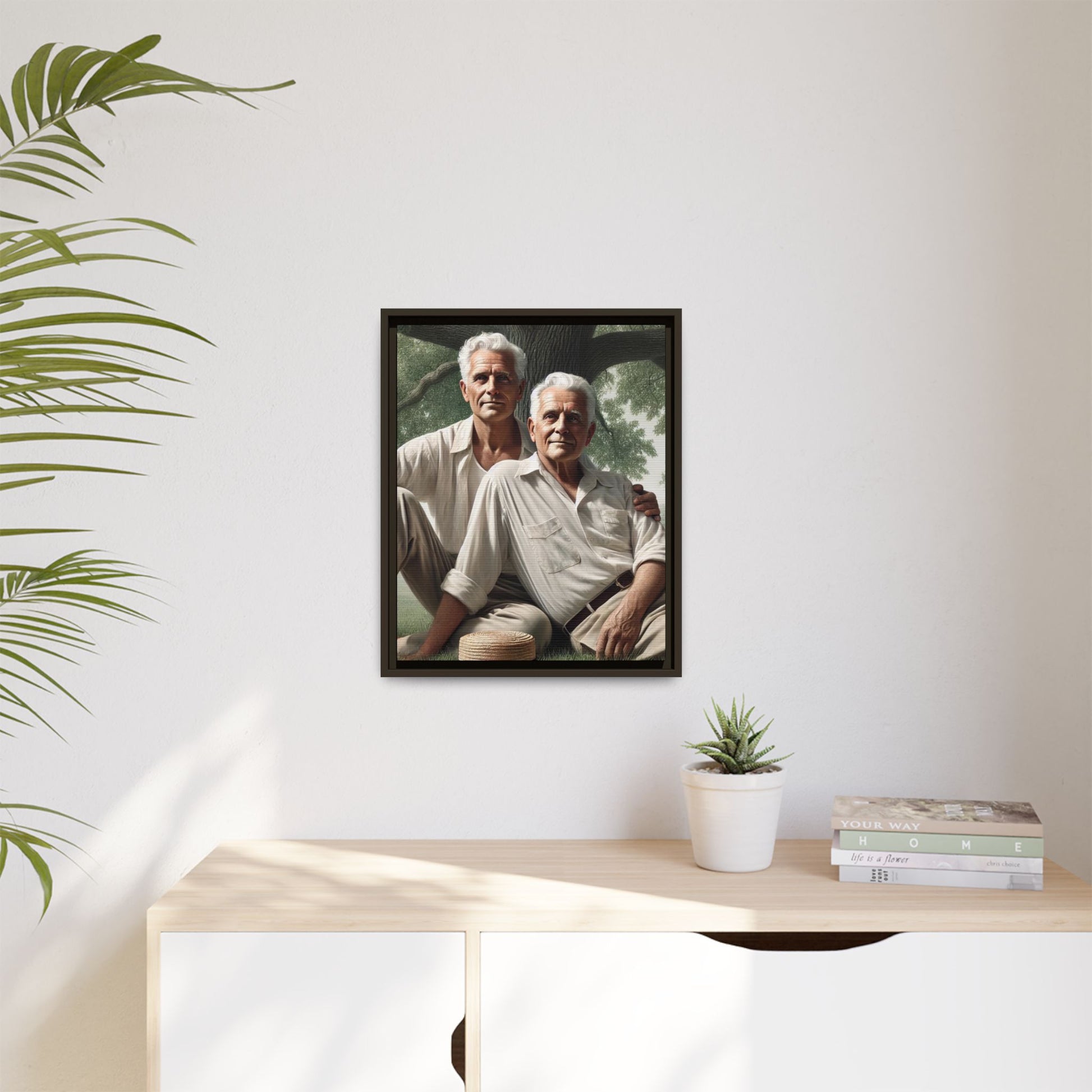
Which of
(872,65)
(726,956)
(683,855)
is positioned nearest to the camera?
(726,956)

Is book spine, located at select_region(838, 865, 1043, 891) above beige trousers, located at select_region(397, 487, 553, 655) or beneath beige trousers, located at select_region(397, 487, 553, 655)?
beneath

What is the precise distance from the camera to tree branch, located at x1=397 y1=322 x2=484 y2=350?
175 cm

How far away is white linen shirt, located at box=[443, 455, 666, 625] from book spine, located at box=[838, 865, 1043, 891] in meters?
0.63

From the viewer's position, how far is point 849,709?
1.76 m

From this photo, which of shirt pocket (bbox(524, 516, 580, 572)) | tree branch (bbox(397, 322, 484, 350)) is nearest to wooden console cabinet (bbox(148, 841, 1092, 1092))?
shirt pocket (bbox(524, 516, 580, 572))

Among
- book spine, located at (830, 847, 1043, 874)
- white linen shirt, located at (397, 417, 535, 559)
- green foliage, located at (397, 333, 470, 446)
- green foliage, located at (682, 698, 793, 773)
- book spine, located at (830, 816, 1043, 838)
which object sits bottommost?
book spine, located at (830, 847, 1043, 874)

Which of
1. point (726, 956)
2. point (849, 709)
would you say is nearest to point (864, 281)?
point (849, 709)

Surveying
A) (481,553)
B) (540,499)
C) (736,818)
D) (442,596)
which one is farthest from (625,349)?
(736,818)

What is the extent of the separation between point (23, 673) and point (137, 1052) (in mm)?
722

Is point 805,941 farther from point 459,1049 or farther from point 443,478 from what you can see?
point 443,478

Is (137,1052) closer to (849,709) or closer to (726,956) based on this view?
(726,956)

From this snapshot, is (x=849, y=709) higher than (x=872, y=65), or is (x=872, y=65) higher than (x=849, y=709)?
(x=872, y=65)

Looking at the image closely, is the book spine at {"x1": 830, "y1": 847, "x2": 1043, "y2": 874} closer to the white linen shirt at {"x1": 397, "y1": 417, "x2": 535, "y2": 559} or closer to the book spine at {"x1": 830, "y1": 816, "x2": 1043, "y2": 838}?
the book spine at {"x1": 830, "y1": 816, "x2": 1043, "y2": 838}

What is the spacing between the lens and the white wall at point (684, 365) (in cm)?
175
